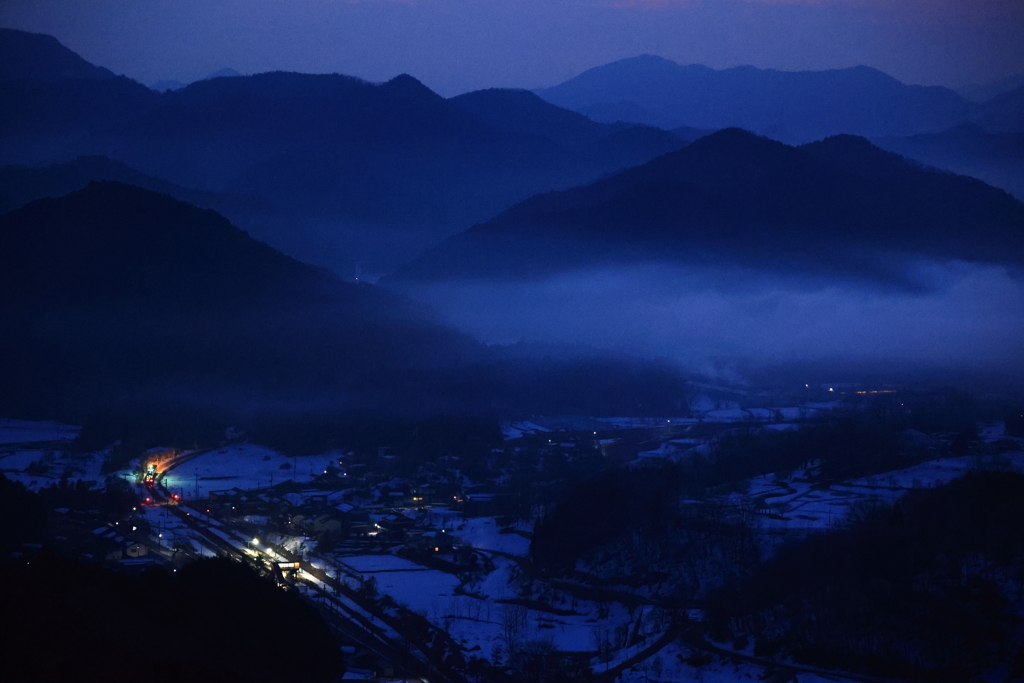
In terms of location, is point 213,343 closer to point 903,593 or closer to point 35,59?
point 903,593

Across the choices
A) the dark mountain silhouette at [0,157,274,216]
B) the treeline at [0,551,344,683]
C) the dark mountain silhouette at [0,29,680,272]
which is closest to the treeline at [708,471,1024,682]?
the treeline at [0,551,344,683]

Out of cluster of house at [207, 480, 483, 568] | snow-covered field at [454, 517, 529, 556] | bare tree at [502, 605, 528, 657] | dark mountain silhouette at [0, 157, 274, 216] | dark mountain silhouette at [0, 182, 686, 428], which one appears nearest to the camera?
bare tree at [502, 605, 528, 657]

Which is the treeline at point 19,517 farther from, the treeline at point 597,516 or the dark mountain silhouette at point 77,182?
the dark mountain silhouette at point 77,182

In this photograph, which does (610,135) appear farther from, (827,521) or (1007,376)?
(827,521)

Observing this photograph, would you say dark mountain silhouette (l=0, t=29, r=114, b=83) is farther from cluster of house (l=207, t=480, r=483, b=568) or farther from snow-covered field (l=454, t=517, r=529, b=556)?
snow-covered field (l=454, t=517, r=529, b=556)

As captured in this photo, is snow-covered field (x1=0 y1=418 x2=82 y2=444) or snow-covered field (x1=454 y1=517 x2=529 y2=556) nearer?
snow-covered field (x1=454 y1=517 x2=529 y2=556)

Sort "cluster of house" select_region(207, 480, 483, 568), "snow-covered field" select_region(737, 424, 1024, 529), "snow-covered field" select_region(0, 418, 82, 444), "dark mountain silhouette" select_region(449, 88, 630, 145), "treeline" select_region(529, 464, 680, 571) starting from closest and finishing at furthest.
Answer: "snow-covered field" select_region(737, 424, 1024, 529) → "treeline" select_region(529, 464, 680, 571) → "cluster of house" select_region(207, 480, 483, 568) → "snow-covered field" select_region(0, 418, 82, 444) → "dark mountain silhouette" select_region(449, 88, 630, 145)

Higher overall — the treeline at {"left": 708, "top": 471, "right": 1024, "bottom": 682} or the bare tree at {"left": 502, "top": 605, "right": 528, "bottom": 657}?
the treeline at {"left": 708, "top": 471, "right": 1024, "bottom": 682}
